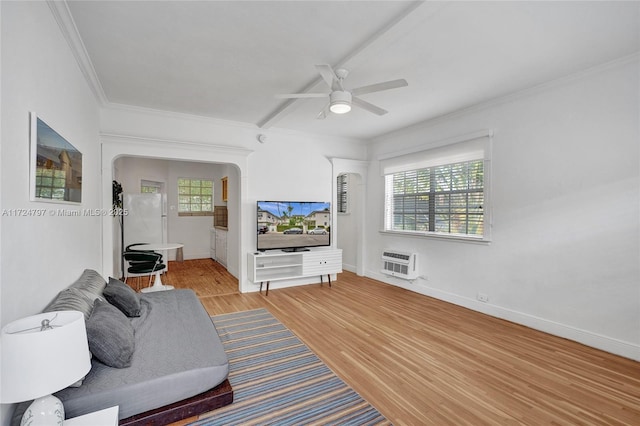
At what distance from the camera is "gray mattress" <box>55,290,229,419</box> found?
1616 millimetres

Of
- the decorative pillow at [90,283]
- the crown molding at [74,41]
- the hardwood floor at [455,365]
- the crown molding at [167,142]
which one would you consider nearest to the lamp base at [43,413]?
the decorative pillow at [90,283]

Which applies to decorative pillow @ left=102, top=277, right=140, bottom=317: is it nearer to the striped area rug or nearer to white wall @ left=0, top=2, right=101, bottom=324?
white wall @ left=0, top=2, right=101, bottom=324

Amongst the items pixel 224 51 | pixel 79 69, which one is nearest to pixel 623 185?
pixel 224 51

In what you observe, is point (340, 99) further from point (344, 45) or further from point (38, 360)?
point (38, 360)

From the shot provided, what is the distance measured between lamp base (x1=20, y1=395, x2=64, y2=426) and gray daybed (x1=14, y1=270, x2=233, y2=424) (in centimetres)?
27

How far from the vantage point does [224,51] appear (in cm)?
273

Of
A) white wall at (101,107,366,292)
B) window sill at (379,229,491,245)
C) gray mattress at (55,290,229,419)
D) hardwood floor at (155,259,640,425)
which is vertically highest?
white wall at (101,107,366,292)

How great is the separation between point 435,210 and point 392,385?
3.02 meters

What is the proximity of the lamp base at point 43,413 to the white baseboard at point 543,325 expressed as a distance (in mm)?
4209

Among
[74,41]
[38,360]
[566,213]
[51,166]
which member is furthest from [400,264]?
[74,41]

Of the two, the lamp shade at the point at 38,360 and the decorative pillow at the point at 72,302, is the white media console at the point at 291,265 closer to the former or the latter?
the decorative pillow at the point at 72,302

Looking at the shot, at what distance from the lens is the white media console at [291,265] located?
4.89m

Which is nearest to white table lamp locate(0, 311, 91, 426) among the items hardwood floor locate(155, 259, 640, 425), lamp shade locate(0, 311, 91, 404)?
lamp shade locate(0, 311, 91, 404)

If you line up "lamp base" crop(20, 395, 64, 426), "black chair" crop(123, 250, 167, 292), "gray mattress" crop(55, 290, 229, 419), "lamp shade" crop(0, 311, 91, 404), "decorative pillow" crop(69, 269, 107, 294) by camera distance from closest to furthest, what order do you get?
1. "lamp shade" crop(0, 311, 91, 404)
2. "lamp base" crop(20, 395, 64, 426)
3. "gray mattress" crop(55, 290, 229, 419)
4. "decorative pillow" crop(69, 269, 107, 294)
5. "black chair" crop(123, 250, 167, 292)
